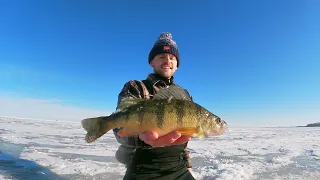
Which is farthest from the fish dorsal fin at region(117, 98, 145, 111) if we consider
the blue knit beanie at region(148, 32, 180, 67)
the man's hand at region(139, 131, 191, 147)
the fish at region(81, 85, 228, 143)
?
the blue knit beanie at region(148, 32, 180, 67)

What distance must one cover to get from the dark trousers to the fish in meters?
0.70

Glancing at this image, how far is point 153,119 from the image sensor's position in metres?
2.31

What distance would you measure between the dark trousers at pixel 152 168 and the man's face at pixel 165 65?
111cm

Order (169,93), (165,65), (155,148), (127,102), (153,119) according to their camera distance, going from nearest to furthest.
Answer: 1. (153,119)
2. (127,102)
3. (169,93)
4. (155,148)
5. (165,65)

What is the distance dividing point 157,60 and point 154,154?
1304 mm

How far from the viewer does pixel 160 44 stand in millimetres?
3551

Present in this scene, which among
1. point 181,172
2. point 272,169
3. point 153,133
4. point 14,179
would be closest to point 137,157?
point 181,172

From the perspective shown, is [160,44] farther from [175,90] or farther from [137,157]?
[137,157]

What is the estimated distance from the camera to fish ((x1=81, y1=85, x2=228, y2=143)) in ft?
7.57

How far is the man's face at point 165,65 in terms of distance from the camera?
3431 mm

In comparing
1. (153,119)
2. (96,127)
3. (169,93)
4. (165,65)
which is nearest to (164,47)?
(165,65)

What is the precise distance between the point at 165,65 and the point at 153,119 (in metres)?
1.30

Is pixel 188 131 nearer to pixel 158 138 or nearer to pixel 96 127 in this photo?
pixel 158 138

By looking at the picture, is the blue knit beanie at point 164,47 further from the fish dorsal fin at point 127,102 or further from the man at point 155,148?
the fish dorsal fin at point 127,102
